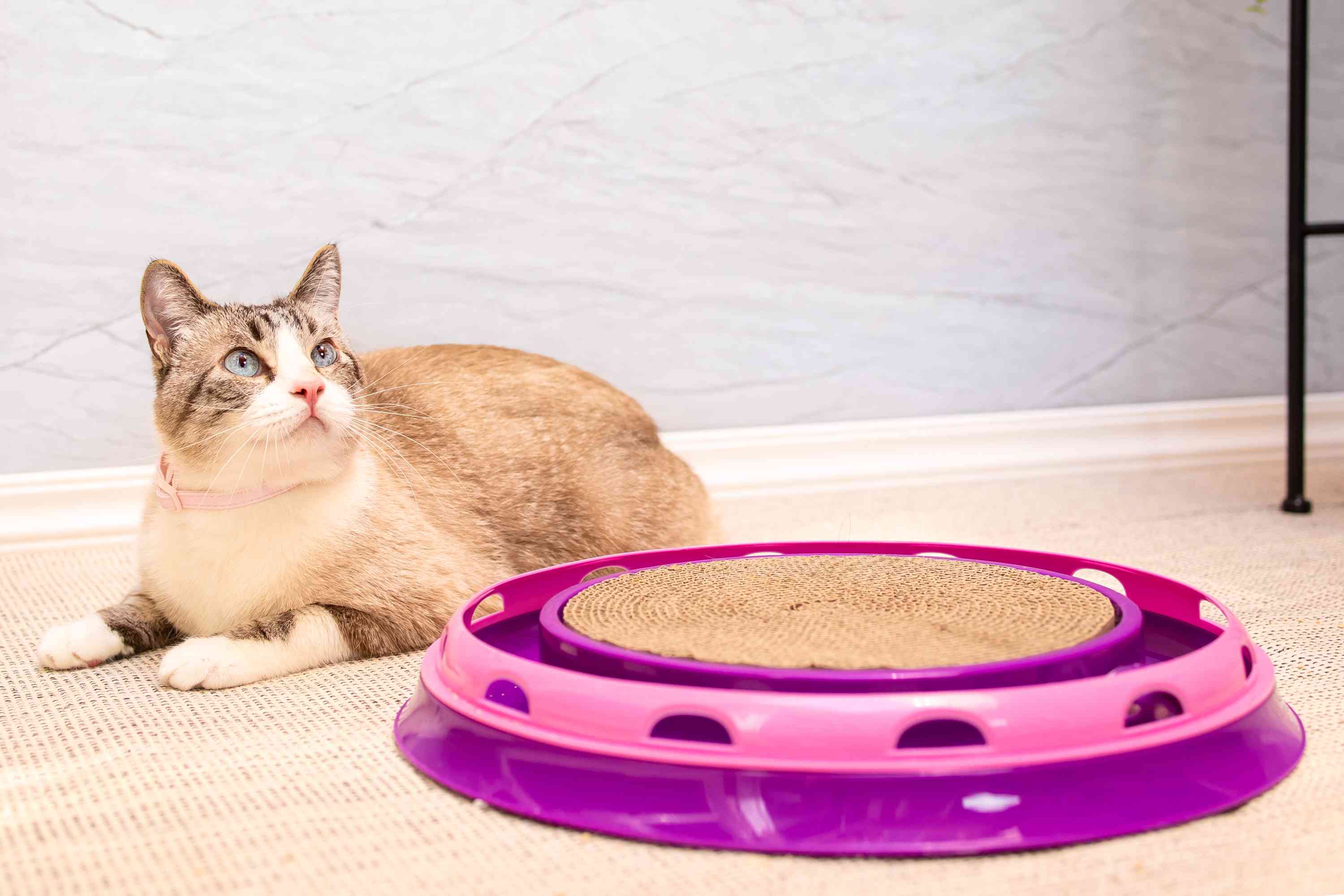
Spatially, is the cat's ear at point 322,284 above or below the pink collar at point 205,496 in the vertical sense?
Result: above

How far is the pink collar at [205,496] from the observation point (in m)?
1.24

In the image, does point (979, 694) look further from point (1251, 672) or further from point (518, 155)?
point (518, 155)

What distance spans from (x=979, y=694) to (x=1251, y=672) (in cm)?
30

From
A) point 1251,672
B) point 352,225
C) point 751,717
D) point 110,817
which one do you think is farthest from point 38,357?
point 1251,672

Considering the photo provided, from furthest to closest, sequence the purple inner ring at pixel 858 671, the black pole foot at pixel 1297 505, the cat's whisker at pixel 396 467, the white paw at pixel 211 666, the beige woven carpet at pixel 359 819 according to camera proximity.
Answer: the black pole foot at pixel 1297 505
the cat's whisker at pixel 396 467
the white paw at pixel 211 666
the purple inner ring at pixel 858 671
the beige woven carpet at pixel 359 819

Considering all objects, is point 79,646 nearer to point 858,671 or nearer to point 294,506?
point 294,506

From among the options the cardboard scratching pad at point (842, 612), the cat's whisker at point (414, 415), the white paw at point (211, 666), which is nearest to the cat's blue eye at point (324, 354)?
the cat's whisker at point (414, 415)

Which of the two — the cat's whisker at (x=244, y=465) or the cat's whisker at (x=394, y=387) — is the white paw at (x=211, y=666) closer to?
the cat's whisker at (x=244, y=465)

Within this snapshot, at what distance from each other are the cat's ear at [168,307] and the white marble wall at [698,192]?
79 centimetres

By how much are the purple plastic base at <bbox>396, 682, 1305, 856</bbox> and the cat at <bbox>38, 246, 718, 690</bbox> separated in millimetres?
516

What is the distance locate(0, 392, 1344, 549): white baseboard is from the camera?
234cm

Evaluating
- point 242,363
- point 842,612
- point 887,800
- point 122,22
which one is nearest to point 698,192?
point 122,22

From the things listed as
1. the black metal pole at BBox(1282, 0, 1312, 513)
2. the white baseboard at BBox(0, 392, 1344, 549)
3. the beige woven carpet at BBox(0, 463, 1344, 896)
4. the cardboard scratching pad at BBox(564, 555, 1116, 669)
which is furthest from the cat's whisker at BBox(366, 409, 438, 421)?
the black metal pole at BBox(1282, 0, 1312, 513)

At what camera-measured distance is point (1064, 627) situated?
940mm
